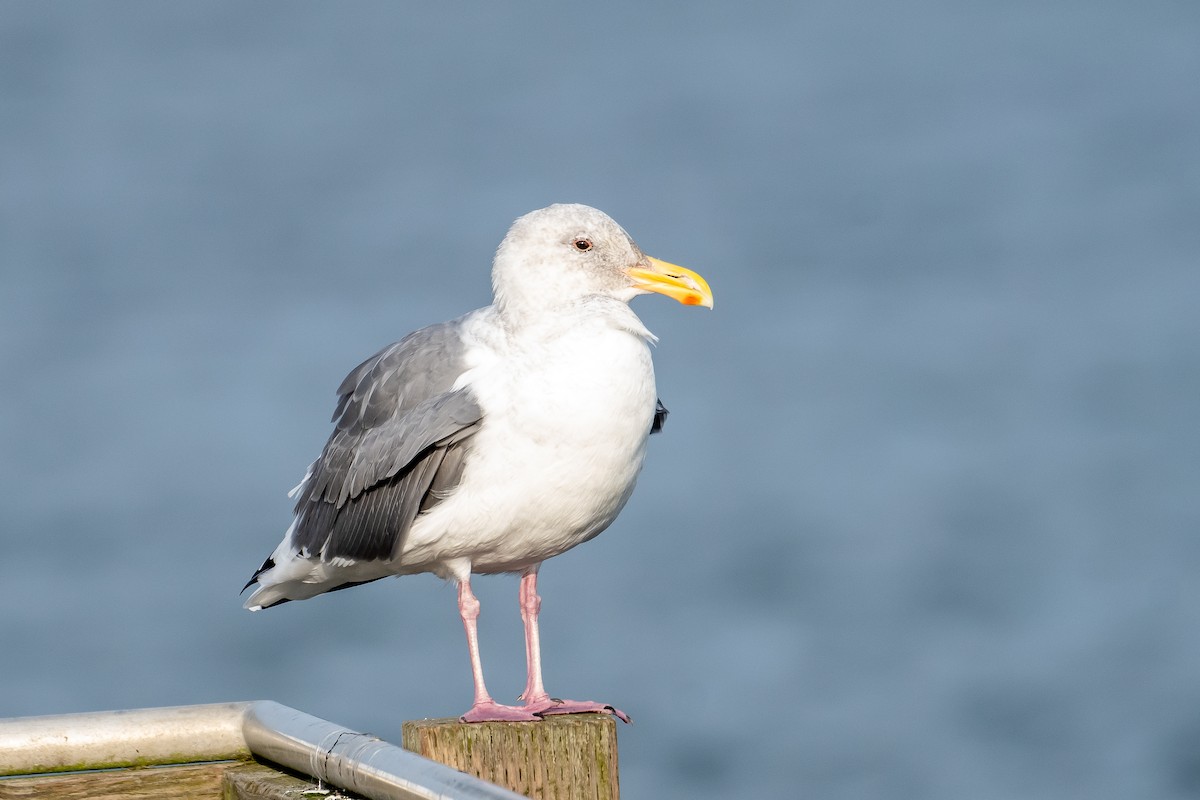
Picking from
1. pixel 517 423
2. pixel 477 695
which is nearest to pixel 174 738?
pixel 477 695

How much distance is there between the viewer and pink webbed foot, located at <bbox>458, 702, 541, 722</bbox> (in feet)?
14.2

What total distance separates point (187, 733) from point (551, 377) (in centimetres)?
137

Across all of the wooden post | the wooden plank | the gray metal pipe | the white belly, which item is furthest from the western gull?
the wooden plank

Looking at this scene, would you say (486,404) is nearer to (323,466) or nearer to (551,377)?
(551,377)

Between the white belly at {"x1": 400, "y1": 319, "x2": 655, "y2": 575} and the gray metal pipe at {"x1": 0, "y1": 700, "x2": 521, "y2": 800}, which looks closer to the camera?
the gray metal pipe at {"x1": 0, "y1": 700, "x2": 521, "y2": 800}

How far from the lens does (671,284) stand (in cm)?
484

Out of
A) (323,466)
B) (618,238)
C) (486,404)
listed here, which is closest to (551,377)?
(486,404)

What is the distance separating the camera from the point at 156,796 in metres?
4.20

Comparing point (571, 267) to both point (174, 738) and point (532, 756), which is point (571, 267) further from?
point (174, 738)

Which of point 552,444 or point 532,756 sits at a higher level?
point 552,444

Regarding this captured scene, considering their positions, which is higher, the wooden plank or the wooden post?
the wooden post

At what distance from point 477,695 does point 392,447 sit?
2.64 ft

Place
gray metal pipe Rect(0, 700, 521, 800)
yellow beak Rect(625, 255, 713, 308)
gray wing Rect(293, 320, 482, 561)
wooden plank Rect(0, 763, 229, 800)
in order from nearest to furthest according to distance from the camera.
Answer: gray metal pipe Rect(0, 700, 521, 800), wooden plank Rect(0, 763, 229, 800), gray wing Rect(293, 320, 482, 561), yellow beak Rect(625, 255, 713, 308)

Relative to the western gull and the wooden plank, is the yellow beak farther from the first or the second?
the wooden plank
